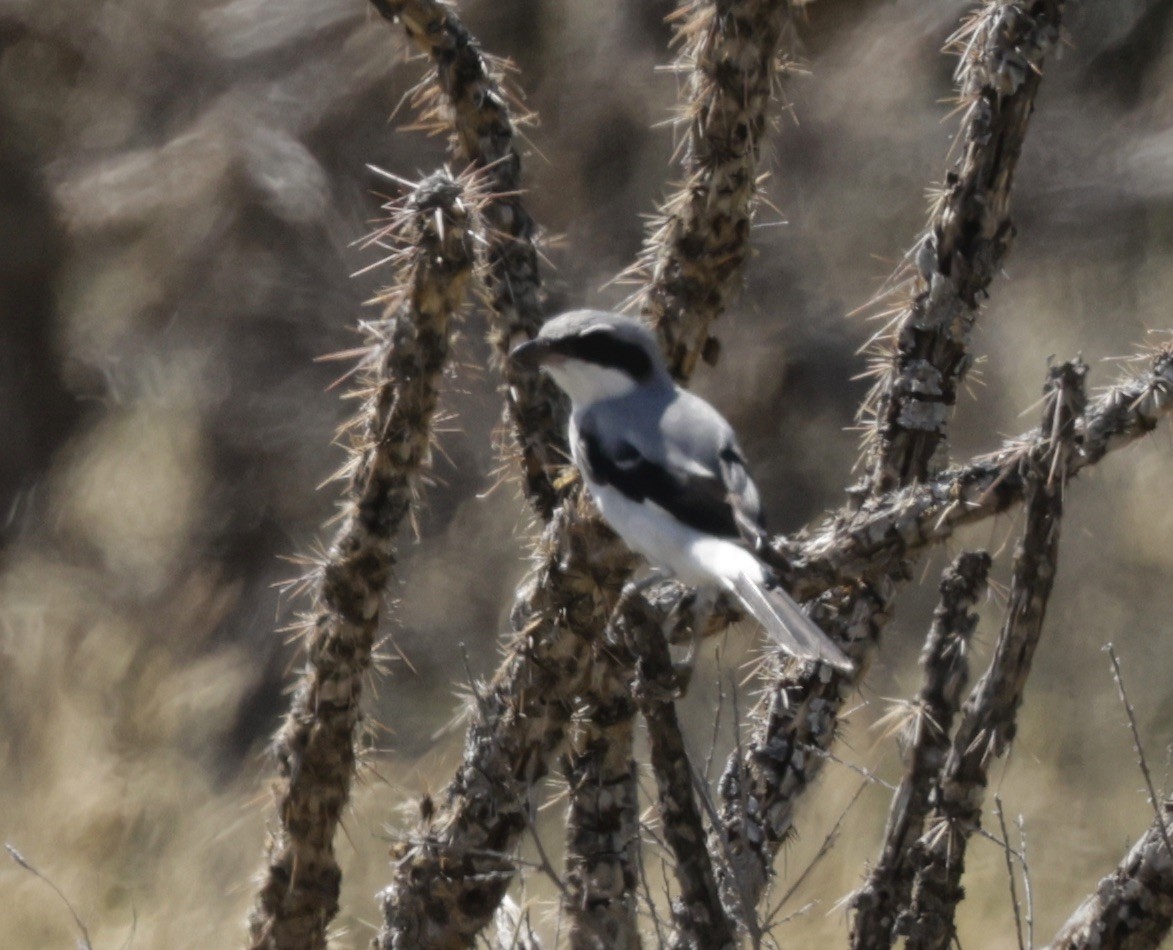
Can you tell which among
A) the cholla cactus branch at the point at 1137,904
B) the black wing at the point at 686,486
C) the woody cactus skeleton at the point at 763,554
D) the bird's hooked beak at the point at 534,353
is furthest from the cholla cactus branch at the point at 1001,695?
the bird's hooked beak at the point at 534,353

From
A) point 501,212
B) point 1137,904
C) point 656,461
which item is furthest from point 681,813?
point 501,212

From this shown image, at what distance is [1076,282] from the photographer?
22.5 feet

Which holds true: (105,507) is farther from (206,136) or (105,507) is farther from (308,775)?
(308,775)

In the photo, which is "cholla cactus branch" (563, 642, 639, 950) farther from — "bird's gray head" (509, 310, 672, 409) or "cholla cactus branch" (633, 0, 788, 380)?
"cholla cactus branch" (633, 0, 788, 380)

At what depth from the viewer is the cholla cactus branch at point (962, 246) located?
339cm

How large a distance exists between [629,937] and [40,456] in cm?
545

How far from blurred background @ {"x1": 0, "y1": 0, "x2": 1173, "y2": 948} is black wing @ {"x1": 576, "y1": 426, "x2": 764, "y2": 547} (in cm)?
315

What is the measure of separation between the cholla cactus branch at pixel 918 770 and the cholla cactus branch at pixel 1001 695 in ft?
0.12

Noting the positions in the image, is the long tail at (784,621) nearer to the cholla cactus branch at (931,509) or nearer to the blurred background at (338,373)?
the cholla cactus branch at (931,509)

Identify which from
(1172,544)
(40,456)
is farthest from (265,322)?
(1172,544)

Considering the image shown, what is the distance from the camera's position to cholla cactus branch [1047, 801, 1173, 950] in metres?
3.13

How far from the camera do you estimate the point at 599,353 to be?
350 cm

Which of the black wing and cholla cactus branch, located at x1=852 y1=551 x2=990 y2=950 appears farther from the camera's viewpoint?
cholla cactus branch, located at x1=852 y1=551 x2=990 y2=950

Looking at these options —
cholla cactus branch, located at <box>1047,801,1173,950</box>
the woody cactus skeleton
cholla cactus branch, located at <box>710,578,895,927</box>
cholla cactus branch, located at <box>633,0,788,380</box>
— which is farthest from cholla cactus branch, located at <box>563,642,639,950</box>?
cholla cactus branch, located at <box>1047,801,1173,950</box>
